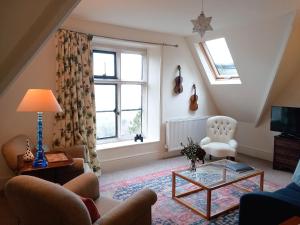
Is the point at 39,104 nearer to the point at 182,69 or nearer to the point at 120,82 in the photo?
the point at 120,82

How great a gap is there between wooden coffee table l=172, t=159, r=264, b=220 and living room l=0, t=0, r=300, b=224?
44.1 inches

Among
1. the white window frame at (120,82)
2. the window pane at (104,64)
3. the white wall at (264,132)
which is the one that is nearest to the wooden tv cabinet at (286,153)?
the white wall at (264,132)

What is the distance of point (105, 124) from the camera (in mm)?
4363

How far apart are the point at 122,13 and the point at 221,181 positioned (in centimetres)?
241

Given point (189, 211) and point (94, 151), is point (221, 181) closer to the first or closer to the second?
point (189, 211)

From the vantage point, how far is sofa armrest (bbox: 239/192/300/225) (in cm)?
199

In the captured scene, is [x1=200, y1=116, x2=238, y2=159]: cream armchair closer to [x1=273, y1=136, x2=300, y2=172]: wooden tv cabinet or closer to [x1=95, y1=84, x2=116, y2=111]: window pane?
[x1=273, y1=136, x2=300, y2=172]: wooden tv cabinet

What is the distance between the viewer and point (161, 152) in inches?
186

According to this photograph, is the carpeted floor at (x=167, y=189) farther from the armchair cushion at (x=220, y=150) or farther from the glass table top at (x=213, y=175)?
the armchair cushion at (x=220, y=150)

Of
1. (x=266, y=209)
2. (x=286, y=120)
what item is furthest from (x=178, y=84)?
(x=266, y=209)

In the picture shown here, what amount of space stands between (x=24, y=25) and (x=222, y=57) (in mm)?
3888

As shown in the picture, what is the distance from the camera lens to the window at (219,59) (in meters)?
4.59

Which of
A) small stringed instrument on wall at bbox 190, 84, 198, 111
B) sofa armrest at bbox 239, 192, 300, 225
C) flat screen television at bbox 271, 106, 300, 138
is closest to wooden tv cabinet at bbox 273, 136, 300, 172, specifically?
flat screen television at bbox 271, 106, 300, 138

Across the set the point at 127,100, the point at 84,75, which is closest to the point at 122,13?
the point at 84,75
